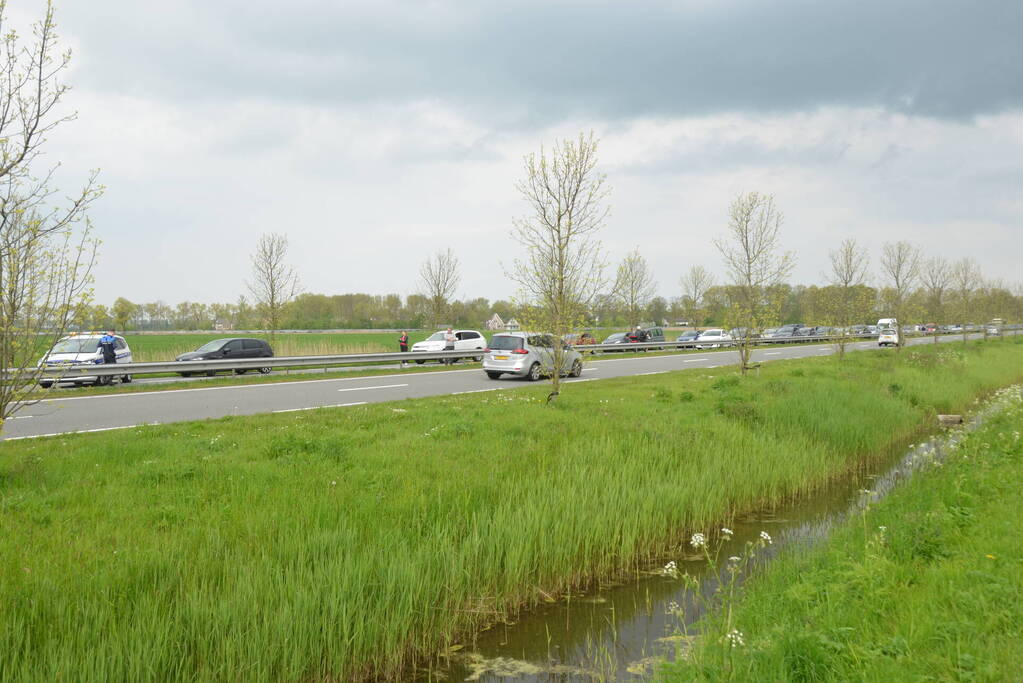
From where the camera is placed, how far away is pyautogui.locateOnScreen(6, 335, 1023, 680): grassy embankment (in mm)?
4008

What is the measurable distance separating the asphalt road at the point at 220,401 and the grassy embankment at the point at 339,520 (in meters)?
2.49

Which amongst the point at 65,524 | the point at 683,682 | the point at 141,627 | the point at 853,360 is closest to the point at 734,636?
the point at 683,682

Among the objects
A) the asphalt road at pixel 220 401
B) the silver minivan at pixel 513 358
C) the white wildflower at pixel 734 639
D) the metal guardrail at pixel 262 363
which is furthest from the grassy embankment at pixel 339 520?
the silver minivan at pixel 513 358

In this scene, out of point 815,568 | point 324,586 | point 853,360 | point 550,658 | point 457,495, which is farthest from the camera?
point 853,360

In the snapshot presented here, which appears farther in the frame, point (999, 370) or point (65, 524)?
point (999, 370)

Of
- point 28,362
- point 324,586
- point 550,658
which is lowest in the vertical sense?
point 550,658

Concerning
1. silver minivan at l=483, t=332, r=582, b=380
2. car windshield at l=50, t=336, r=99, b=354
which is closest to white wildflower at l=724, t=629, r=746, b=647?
silver minivan at l=483, t=332, r=582, b=380

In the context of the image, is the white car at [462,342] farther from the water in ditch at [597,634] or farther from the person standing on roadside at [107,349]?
the water in ditch at [597,634]

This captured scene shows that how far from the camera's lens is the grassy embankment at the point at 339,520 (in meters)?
4.01

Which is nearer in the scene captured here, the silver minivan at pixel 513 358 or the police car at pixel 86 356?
the police car at pixel 86 356

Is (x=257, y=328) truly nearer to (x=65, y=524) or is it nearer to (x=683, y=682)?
(x=65, y=524)

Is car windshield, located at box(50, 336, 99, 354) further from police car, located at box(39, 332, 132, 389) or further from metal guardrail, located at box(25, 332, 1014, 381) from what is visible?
metal guardrail, located at box(25, 332, 1014, 381)

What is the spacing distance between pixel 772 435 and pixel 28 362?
428 inches

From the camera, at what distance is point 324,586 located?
4488mm
